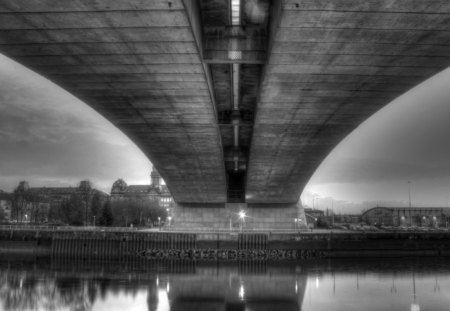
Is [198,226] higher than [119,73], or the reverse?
[119,73]

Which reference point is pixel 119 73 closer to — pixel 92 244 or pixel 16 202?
pixel 92 244

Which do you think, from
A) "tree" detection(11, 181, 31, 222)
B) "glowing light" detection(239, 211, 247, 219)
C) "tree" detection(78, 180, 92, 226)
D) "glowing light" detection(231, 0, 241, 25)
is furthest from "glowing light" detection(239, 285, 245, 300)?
"tree" detection(11, 181, 31, 222)

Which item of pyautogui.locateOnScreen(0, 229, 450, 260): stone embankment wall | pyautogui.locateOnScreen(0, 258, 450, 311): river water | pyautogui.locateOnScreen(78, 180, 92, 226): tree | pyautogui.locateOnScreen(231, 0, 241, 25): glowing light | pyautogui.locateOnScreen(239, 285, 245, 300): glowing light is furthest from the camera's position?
pyautogui.locateOnScreen(78, 180, 92, 226): tree

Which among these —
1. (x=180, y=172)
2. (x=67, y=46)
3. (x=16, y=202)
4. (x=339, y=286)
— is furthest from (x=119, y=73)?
(x=16, y=202)

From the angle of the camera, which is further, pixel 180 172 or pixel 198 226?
pixel 198 226

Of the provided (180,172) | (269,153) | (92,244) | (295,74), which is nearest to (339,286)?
(295,74)

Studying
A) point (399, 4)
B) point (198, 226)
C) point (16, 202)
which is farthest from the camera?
point (16, 202)

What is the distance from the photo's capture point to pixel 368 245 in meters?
49.9

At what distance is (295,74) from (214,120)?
10528 millimetres

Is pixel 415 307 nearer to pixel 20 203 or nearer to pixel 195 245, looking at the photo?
pixel 195 245

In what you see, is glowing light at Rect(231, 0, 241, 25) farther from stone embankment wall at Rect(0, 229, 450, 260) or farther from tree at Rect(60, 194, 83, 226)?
tree at Rect(60, 194, 83, 226)

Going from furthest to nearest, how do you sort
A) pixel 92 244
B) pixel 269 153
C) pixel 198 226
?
pixel 198 226 < pixel 92 244 < pixel 269 153

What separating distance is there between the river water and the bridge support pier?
58.1 feet

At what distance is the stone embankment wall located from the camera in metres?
46.6
